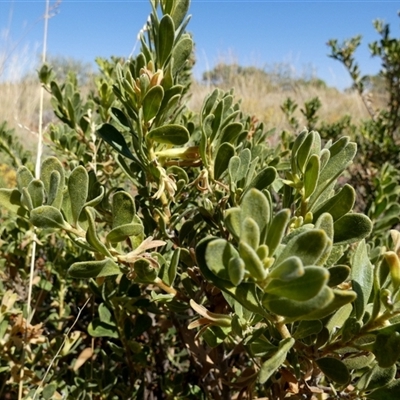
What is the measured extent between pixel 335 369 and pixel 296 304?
0.20 meters

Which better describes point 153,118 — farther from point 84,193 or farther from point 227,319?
point 227,319

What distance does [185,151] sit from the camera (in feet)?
2.77

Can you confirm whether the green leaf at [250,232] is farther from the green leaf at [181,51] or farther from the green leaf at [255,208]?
the green leaf at [181,51]

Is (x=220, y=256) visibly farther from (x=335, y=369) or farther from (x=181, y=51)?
(x=181, y=51)

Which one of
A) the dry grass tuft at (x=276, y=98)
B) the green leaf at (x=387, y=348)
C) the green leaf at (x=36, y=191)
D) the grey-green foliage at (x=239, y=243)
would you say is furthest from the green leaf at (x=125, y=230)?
the dry grass tuft at (x=276, y=98)

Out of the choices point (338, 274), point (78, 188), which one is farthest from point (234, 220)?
point (78, 188)

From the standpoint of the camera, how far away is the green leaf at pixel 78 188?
0.60m

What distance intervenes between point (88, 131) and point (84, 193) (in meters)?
0.84

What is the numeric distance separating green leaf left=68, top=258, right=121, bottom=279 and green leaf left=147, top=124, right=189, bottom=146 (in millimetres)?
247

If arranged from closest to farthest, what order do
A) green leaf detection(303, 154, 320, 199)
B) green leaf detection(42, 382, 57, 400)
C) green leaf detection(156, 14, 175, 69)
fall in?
green leaf detection(303, 154, 320, 199), green leaf detection(156, 14, 175, 69), green leaf detection(42, 382, 57, 400)

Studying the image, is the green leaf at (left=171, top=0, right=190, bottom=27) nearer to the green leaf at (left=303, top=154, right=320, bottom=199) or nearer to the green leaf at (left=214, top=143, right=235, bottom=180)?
the green leaf at (left=214, top=143, right=235, bottom=180)

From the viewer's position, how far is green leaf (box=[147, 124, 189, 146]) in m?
0.74

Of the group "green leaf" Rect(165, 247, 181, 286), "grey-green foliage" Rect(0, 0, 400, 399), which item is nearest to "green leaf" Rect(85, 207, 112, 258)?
→ "grey-green foliage" Rect(0, 0, 400, 399)

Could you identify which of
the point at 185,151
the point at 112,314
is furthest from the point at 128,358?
the point at 185,151
